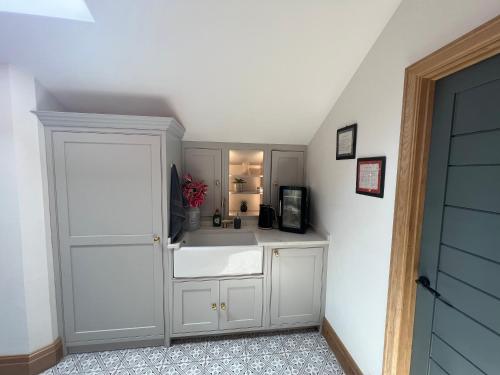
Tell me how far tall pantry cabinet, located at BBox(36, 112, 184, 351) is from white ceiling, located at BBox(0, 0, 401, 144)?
0.26m

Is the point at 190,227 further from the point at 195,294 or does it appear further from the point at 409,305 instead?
Result: the point at 409,305

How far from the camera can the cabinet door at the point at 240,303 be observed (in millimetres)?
1836

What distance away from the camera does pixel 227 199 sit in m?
2.37

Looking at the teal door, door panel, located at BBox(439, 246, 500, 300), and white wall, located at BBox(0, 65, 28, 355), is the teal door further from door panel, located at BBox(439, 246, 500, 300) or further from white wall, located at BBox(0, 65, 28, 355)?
white wall, located at BBox(0, 65, 28, 355)

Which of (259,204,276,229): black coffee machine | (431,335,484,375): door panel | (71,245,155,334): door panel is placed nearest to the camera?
(431,335,484,375): door panel

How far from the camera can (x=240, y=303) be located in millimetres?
1869

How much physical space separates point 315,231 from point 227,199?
94 centimetres

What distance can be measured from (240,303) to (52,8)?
2252 mm

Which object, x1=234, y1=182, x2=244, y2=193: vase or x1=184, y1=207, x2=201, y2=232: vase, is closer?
x1=184, y1=207, x2=201, y2=232: vase

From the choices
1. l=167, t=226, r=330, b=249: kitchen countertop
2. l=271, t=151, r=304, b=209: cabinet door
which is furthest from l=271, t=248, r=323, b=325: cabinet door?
l=271, t=151, r=304, b=209: cabinet door

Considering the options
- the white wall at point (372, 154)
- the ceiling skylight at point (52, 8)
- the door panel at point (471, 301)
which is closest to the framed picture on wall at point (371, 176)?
the white wall at point (372, 154)

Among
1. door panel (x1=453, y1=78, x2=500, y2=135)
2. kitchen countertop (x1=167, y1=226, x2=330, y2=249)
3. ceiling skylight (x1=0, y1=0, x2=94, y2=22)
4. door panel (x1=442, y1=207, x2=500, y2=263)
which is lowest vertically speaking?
kitchen countertop (x1=167, y1=226, x2=330, y2=249)

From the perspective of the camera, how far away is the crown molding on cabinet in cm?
149

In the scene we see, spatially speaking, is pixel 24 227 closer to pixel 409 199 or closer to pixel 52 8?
pixel 52 8
